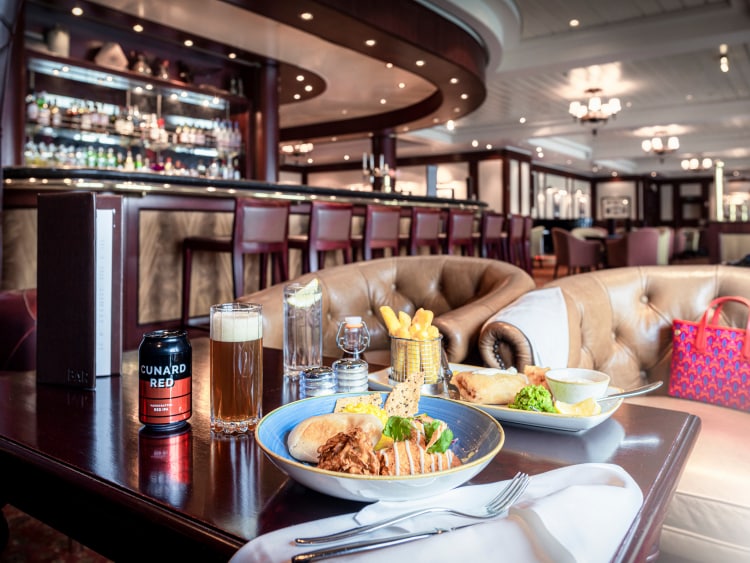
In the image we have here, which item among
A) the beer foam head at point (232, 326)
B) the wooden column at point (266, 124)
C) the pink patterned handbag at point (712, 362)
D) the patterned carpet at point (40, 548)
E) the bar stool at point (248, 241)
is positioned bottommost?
the patterned carpet at point (40, 548)

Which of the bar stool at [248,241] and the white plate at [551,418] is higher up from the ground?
the bar stool at [248,241]

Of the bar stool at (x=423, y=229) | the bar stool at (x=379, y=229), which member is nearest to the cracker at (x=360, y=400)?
the bar stool at (x=379, y=229)

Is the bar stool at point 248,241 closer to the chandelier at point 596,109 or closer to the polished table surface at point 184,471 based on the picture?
the polished table surface at point 184,471

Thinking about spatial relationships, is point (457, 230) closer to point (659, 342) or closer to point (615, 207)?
point (659, 342)

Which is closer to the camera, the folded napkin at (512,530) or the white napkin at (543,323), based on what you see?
the folded napkin at (512,530)

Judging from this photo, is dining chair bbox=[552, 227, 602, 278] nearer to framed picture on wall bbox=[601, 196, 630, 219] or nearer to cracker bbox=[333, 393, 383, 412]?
cracker bbox=[333, 393, 383, 412]

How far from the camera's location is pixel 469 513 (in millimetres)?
639

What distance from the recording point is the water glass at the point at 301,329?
53.5 inches

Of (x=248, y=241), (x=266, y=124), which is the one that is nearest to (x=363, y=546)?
(x=248, y=241)

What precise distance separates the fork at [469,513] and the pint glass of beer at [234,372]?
14.9 inches

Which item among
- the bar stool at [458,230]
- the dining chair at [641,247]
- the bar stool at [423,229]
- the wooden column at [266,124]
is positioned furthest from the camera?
the dining chair at [641,247]

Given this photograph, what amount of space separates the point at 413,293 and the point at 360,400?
1805 mm

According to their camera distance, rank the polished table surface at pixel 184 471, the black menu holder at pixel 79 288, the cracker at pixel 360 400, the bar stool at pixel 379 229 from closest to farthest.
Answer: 1. the polished table surface at pixel 184 471
2. the cracker at pixel 360 400
3. the black menu holder at pixel 79 288
4. the bar stool at pixel 379 229

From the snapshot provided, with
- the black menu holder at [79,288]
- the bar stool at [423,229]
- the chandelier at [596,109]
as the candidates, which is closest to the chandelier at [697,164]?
the chandelier at [596,109]
